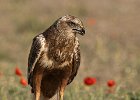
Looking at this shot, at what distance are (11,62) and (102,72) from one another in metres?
2.95

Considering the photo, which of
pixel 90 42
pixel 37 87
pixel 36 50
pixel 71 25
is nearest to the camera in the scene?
pixel 71 25

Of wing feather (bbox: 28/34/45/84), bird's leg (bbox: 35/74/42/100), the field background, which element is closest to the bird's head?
wing feather (bbox: 28/34/45/84)

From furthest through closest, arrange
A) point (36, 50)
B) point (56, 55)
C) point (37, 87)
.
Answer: point (37, 87) < point (36, 50) < point (56, 55)

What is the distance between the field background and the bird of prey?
4.53ft

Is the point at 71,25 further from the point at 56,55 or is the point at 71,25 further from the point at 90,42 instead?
the point at 90,42

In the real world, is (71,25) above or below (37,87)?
above

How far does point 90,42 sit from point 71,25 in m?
10.4

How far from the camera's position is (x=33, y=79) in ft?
30.4

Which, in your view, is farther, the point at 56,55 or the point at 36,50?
the point at 36,50

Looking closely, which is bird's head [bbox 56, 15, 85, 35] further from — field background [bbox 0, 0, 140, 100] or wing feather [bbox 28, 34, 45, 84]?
field background [bbox 0, 0, 140, 100]

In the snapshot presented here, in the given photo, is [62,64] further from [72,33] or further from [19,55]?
[19,55]

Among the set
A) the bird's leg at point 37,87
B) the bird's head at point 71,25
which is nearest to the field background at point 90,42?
the bird's leg at point 37,87

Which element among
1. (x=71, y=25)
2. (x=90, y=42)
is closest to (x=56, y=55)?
(x=71, y=25)

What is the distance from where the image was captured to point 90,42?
18.9m
